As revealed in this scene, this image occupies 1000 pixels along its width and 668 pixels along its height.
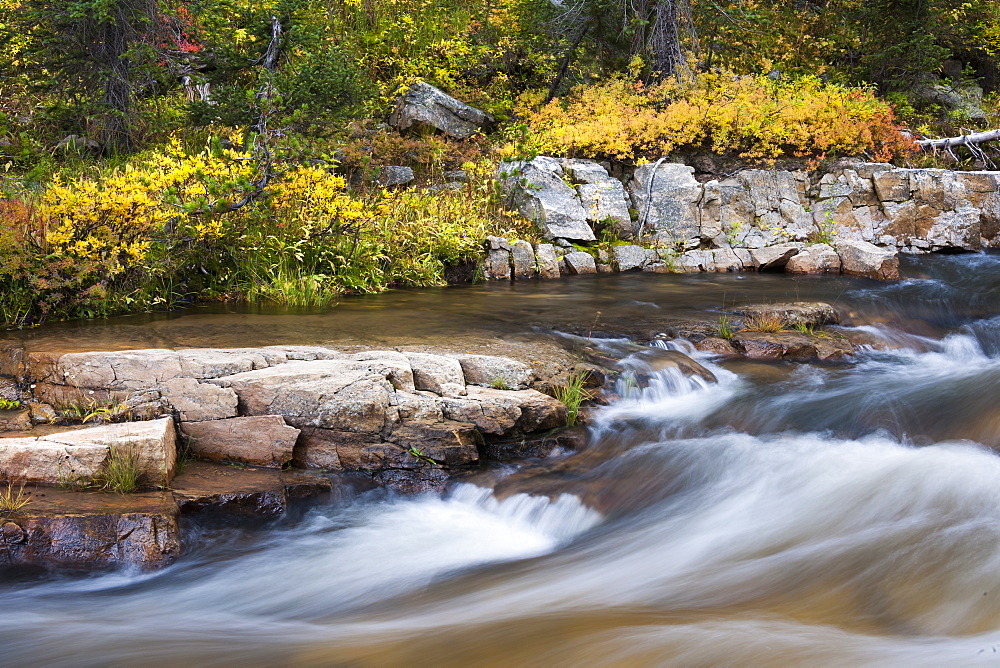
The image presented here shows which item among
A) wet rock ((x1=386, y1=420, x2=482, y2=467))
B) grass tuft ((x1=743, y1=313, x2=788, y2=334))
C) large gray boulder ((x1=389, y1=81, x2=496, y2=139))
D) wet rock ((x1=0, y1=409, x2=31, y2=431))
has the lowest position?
wet rock ((x1=386, y1=420, x2=482, y2=467))

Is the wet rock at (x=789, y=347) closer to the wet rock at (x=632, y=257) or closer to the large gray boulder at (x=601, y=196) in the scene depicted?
the wet rock at (x=632, y=257)

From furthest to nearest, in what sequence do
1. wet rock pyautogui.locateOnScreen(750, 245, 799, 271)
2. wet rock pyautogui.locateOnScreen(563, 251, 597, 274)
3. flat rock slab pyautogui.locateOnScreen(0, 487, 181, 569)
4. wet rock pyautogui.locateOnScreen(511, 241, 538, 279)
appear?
wet rock pyautogui.locateOnScreen(750, 245, 799, 271) < wet rock pyautogui.locateOnScreen(563, 251, 597, 274) < wet rock pyautogui.locateOnScreen(511, 241, 538, 279) < flat rock slab pyautogui.locateOnScreen(0, 487, 181, 569)

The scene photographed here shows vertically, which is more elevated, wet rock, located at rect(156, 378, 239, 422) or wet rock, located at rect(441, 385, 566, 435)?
wet rock, located at rect(156, 378, 239, 422)

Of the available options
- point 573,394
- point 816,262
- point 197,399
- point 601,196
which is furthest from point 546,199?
point 197,399

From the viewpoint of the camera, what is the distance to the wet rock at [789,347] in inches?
263

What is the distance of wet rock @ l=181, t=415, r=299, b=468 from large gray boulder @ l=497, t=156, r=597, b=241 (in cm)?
776

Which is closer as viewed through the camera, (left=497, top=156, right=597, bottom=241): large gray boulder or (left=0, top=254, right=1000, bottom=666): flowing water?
(left=0, top=254, right=1000, bottom=666): flowing water

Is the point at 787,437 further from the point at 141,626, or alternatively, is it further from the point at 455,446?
the point at 141,626

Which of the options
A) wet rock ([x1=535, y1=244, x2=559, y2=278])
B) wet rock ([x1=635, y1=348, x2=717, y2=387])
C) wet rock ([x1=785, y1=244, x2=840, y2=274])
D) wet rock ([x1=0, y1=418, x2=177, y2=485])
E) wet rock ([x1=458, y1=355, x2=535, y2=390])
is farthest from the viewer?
wet rock ([x1=785, y1=244, x2=840, y2=274])

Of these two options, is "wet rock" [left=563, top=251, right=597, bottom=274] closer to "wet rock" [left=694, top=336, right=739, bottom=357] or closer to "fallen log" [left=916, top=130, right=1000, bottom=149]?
"wet rock" [left=694, top=336, right=739, bottom=357]

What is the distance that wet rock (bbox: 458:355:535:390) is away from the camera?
5195 mm

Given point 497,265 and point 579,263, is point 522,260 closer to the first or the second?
point 497,265

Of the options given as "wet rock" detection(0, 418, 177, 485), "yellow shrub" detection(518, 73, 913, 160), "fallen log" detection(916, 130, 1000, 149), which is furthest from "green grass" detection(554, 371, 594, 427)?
"fallen log" detection(916, 130, 1000, 149)

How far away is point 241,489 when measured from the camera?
407 cm
